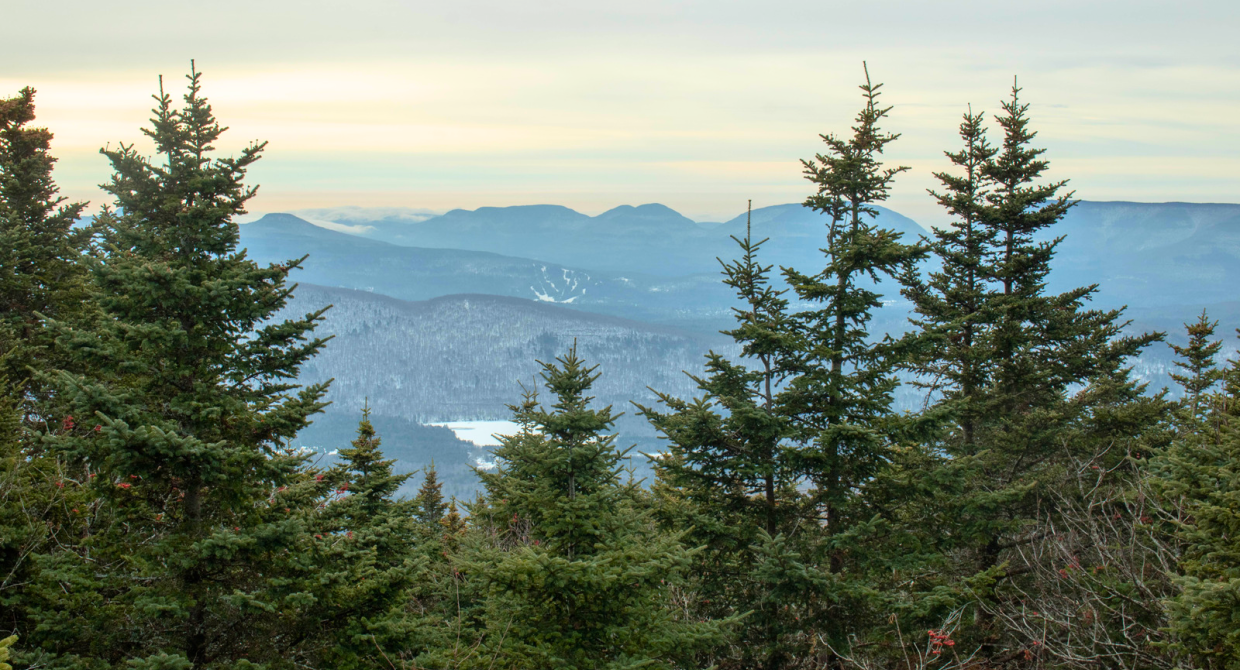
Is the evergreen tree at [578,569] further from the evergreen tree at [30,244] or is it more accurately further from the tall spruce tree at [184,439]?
the evergreen tree at [30,244]

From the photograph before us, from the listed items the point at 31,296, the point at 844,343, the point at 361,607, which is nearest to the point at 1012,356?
the point at 844,343

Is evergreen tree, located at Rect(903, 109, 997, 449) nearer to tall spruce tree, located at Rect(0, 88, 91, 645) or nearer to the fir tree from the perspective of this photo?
the fir tree

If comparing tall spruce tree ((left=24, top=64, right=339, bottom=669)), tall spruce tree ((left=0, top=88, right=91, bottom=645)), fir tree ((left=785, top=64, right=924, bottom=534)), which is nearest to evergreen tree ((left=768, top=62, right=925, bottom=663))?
fir tree ((left=785, top=64, right=924, bottom=534))

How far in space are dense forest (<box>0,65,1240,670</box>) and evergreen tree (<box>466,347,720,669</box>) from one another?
44 mm

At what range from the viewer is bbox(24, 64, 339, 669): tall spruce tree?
8.61 m

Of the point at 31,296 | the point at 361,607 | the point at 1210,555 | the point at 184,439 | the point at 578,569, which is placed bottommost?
the point at 361,607

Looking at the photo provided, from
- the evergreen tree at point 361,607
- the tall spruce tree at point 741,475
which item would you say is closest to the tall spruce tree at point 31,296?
the evergreen tree at point 361,607

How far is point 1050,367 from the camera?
18469mm

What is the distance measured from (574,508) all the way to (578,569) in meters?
0.97

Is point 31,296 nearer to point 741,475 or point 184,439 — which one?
point 184,439

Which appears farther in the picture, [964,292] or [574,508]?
[964,292]

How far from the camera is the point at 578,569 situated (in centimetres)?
918

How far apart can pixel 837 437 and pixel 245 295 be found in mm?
9754

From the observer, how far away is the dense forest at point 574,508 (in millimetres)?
8828
